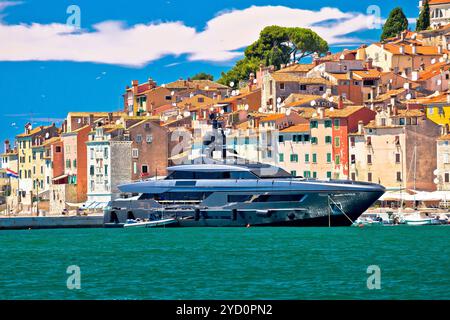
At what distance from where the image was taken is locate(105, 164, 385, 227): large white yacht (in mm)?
90562

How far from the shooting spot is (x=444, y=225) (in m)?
95.5

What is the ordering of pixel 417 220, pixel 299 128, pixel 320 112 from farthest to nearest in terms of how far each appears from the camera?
pixel 299 128 → pixel 320 112 → pixel 417 220

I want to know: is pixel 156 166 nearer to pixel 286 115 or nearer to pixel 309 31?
pixel 286 115

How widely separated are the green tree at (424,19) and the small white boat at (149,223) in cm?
7150

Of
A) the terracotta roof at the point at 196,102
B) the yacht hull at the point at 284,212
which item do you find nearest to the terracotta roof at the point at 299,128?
the yacht hull at the point at 284,212

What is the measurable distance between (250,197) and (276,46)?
63119 millimetres

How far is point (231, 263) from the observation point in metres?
62.3

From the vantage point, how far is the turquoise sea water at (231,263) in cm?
5094

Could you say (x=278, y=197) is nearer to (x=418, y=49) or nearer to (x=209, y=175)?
(x=209, y=175)

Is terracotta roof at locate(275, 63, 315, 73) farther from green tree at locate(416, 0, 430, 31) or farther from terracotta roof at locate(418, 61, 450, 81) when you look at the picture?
green tree at locate(416, 0, 430, 31)

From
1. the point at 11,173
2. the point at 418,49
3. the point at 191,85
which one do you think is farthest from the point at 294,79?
the point at 11,173

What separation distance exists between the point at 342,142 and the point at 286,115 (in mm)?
6680
